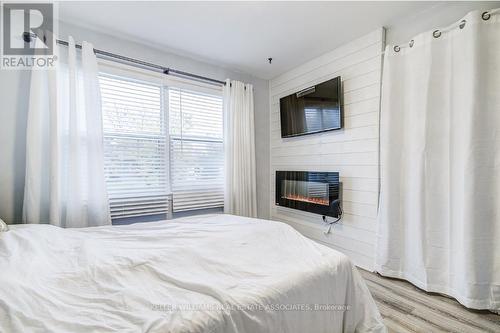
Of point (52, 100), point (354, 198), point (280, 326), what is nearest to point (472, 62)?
point (354, 198)

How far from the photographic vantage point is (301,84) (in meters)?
3.23

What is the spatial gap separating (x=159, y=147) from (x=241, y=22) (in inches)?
65.3

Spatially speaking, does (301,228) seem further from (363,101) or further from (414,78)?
(414,78)

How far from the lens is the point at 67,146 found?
2201 millimetres

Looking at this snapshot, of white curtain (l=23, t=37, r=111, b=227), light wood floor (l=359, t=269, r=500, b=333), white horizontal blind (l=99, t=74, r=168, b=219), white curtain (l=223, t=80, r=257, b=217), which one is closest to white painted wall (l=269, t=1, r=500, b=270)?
light wood floor (l=359, t=269, r=500, b=333)

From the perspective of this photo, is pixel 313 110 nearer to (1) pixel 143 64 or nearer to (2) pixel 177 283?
(1) pixel 143 64

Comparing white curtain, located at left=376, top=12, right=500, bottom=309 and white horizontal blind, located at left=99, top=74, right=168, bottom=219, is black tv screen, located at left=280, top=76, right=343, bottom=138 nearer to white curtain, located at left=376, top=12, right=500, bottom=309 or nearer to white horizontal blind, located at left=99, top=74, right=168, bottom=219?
white curtain, located at left=376, top=12, right=500, bottom=309

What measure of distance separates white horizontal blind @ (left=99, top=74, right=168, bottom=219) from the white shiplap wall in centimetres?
193

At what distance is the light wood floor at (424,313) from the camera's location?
1.57m

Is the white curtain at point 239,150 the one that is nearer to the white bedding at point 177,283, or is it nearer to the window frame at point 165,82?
the window frame at point 165,82

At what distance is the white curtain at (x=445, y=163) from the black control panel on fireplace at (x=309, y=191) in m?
0.53

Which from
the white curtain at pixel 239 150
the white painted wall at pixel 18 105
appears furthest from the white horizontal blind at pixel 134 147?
the white curtain at pixel 239 150

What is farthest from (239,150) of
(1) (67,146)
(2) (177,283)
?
(2) (177,283)

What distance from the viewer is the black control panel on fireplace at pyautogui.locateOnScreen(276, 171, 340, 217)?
269 cm
